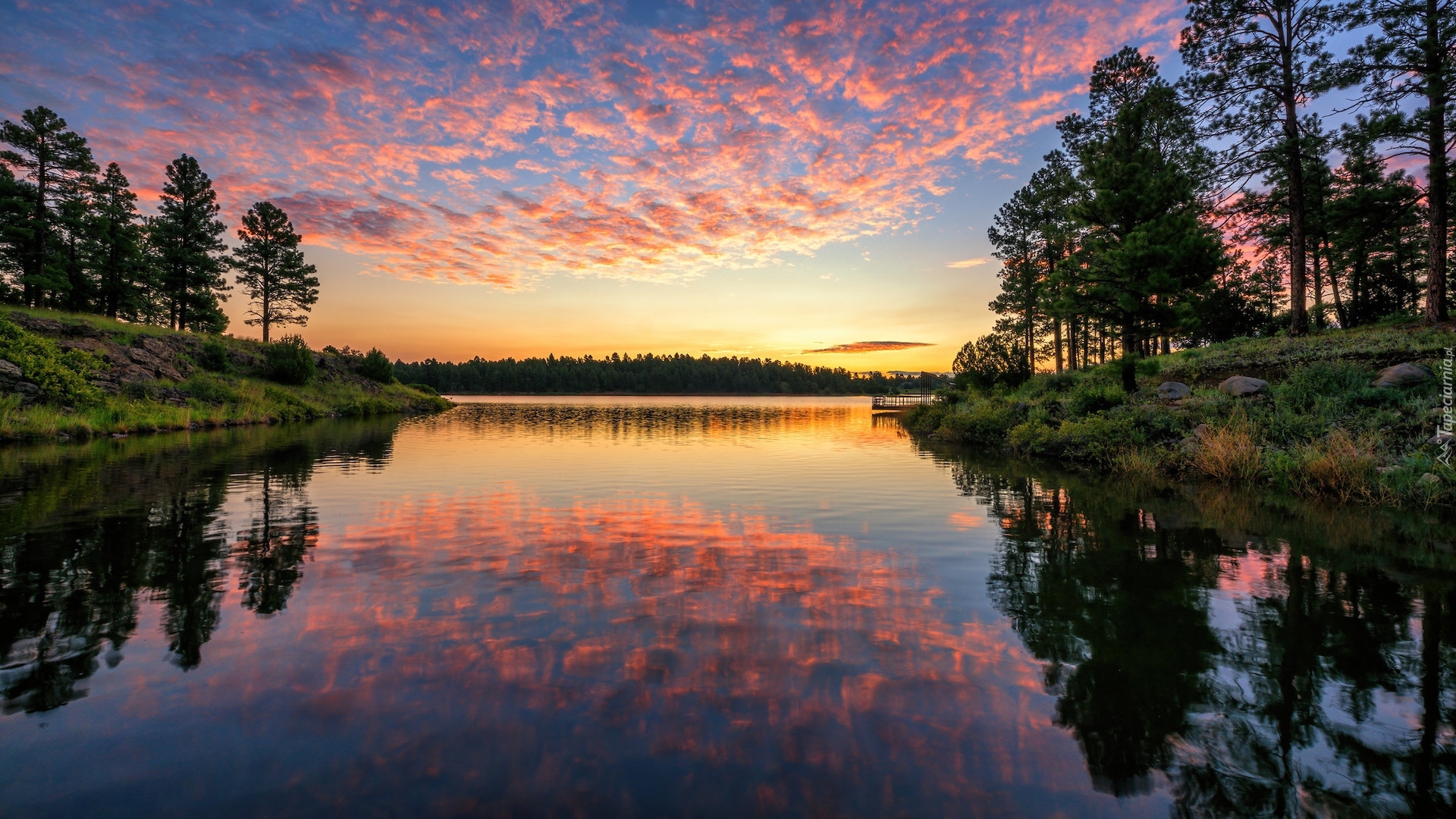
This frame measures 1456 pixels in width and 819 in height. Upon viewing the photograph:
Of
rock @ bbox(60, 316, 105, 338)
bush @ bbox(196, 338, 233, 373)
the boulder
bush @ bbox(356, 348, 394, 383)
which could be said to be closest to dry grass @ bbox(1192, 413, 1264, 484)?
rock @ bbox(60, 316, 105, 338)

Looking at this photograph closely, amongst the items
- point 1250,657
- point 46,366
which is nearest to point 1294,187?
point 1250,657

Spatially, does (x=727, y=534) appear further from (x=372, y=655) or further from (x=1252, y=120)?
(x=1252, y=120)

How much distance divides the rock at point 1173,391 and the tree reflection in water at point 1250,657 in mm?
11780

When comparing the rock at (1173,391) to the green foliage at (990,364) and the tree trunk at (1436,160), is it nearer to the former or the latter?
the tree trunk at (1436,160)

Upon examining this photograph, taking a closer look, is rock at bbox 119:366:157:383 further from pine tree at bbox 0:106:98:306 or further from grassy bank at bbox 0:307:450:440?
pine tree at bbox 0:106:98:306

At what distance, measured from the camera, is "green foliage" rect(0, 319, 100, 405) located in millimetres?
24875

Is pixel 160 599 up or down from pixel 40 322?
down

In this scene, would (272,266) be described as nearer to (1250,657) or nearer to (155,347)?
(155,347)

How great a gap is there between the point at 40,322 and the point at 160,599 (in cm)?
3737

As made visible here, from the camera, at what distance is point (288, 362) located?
149 ft

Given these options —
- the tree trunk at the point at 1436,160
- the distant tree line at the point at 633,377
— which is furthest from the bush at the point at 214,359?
the distant tree line at the point at 633,377

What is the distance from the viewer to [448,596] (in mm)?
7086

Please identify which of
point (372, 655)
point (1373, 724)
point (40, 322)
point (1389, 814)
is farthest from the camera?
Result: point (40, 322)

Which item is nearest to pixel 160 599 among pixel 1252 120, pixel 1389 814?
pixel 1389 814
